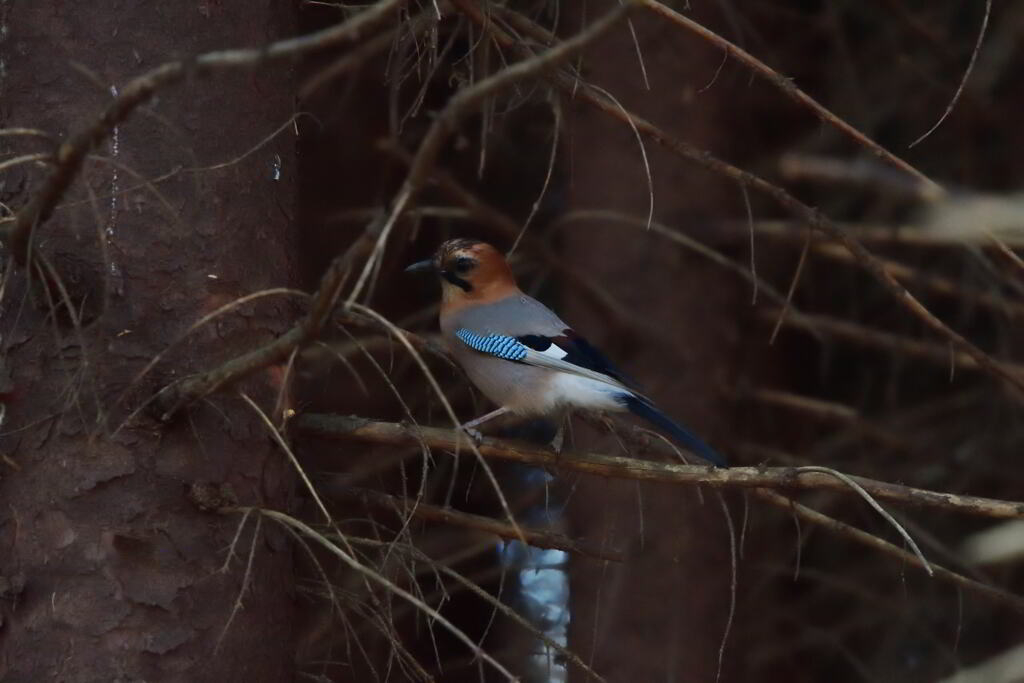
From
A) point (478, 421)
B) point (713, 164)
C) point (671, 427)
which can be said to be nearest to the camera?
point (713, 164)

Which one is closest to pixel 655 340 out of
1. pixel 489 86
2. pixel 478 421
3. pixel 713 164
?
pixel 478 421

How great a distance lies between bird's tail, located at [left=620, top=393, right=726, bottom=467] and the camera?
141 inches

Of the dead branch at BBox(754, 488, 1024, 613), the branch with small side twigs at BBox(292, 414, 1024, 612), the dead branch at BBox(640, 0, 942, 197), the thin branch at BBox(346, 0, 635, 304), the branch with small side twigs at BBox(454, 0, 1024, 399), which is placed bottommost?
the dead branch at BBox(754, 488, 1024, 613)

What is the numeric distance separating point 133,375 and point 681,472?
1.17 m

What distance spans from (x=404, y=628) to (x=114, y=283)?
2915 mm

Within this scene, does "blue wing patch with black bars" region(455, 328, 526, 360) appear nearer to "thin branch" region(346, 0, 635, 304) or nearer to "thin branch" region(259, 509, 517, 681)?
"thin branch" region(259, 509, 517, 681)

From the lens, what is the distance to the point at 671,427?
377 centimetres

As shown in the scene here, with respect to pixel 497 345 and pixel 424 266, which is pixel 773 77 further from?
pixel 424 266

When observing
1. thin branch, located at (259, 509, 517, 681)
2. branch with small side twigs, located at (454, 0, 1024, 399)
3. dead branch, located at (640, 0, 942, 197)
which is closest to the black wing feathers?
branch with small side twigs, located at (454, 0, 1024, 399)

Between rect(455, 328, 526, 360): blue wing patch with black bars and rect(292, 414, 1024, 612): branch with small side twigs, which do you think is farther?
rect(455, 328, 526, 360): blue wing patch with black bars

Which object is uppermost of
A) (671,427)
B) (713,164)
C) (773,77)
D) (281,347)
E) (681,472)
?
(773,77)

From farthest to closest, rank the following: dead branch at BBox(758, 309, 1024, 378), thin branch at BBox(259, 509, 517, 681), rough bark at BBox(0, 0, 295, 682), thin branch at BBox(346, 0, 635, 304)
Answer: dead branch at BBox(758, 309, 1024, 378) → rough bark at BBox(0, 0, 295, 682) → thin branch at BBox(259, 509, 517, 681) → thin branch at BBox(346, 0, 635, 304)

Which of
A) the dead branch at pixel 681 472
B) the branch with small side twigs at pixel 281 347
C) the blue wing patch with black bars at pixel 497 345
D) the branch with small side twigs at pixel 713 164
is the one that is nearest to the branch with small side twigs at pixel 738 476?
the dead branch at pixel 681 472

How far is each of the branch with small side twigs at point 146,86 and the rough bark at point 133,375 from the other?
12.2 inches
